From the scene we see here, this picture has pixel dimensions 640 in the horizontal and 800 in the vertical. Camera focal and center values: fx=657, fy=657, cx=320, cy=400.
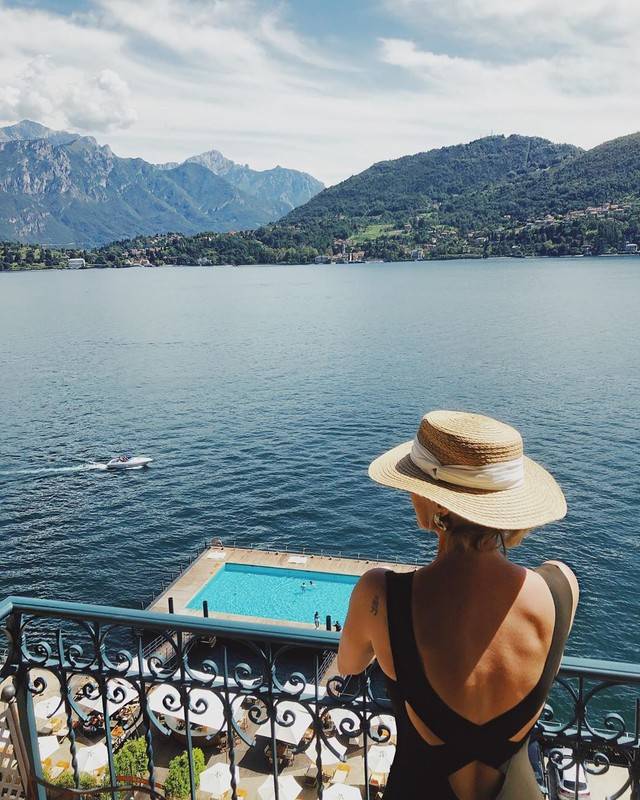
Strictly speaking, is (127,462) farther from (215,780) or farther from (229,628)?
(229,628)

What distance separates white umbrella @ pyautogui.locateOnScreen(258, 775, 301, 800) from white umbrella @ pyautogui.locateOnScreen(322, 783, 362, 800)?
959 mm

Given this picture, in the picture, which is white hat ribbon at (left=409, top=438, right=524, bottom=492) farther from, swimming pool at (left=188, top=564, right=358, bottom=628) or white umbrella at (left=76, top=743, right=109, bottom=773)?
swimming pool at (left=188, top=564, right=358, bottom=628)

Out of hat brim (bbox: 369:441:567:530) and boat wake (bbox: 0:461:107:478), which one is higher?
hat brim (bbox: 369:441:567:530)

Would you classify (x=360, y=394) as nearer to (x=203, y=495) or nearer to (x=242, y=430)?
(x=242, y=430)

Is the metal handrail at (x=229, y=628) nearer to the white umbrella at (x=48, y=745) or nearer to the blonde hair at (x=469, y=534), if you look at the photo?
the blonde hair at (x=469, y=534)

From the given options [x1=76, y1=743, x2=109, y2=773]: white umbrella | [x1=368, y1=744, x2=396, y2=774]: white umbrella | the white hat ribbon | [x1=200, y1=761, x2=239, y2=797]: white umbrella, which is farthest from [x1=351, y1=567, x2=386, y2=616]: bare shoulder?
[x1=76, y1=743, x2=109, y2=773]: white umbrella

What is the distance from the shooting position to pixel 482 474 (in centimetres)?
245

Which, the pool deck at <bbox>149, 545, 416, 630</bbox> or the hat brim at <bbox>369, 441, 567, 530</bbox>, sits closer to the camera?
the hat brim at <bbox>369, 441, 567, 530</bbox>

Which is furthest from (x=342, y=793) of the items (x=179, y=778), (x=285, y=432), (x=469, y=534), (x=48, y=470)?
(x=285, y=432)

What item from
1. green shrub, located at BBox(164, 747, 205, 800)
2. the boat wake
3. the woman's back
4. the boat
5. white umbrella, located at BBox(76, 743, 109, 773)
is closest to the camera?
the woman's back

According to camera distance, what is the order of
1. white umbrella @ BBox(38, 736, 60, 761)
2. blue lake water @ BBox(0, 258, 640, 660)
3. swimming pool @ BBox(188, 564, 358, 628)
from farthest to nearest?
1. blue lake water @ BBox(0, 258, 640, 660)
2. swimming pool @ BBox(188, 564, 358, 628)
3. white umbrella @ BBox(38, 736, 60, 761)

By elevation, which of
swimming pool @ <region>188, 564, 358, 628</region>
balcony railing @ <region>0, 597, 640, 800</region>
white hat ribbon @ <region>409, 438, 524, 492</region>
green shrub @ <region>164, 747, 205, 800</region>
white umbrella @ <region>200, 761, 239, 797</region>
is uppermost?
white hat ribbon @ <region>409, 438, 524, 492</region>

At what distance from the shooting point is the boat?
41594mm

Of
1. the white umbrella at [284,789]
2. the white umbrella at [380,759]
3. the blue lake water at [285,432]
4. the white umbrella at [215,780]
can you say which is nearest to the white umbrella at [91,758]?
the white umbrella at [215,780]
